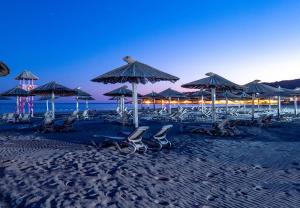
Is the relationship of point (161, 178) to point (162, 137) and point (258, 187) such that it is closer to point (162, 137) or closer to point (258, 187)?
point (258, 187)

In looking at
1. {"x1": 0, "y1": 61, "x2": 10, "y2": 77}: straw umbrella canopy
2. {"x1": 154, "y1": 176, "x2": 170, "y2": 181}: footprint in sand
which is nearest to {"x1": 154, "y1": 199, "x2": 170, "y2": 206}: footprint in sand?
{"x1": 154, "y1": 176, "x2": 170, "y2": 181}: footprint in sand

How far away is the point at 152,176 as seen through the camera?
5270mm

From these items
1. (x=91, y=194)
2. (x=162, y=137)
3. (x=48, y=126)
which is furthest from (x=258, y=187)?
(x=48, y=126)

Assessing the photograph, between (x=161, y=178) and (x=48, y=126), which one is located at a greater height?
(x=48, y=126)

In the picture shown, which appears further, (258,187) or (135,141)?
(135,141)

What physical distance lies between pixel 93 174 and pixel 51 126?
730 cm

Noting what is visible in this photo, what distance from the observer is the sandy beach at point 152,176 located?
4117mm

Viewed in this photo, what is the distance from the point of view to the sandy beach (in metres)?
4.12

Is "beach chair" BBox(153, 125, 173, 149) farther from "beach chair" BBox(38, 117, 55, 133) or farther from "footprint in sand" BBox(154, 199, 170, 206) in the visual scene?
"beach chair" BBox(38, 117, 55, 133)

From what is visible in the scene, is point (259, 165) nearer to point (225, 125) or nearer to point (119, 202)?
point (119, 202)

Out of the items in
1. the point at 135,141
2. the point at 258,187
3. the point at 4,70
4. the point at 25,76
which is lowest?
the point at 258,187

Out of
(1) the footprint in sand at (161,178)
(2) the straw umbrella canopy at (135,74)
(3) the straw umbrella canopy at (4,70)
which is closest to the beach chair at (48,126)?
(2) the straw umbrella canopy at (135,74)

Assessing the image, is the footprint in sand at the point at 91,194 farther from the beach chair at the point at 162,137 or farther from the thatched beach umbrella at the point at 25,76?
the thatched beach umbrella at the point at 25,76

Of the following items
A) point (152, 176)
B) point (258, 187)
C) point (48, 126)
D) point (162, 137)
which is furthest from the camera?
point (48, 126)
